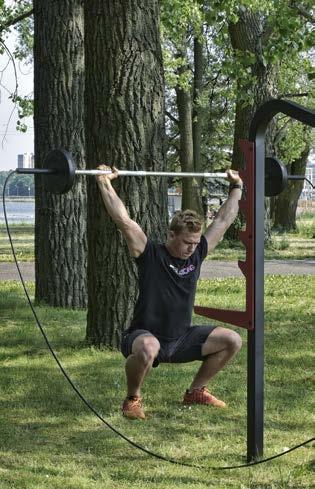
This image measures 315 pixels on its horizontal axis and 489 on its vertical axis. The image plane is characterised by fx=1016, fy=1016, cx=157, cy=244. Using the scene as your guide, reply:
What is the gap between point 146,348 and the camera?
575 centimetres

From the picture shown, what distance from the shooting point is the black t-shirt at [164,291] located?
5.81 meters

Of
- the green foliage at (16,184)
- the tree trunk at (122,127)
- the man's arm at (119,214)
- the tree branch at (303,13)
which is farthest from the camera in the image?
the tree branch at (303,13)

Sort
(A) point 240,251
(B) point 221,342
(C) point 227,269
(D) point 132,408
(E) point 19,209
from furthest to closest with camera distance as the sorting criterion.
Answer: (A) point 240,251 → (C) point 227,269 → (E) point 19,209 → (D) point 132,408 → (B) point 221,342

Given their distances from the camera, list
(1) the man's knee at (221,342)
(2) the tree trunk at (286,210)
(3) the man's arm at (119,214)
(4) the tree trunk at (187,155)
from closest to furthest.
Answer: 1. (3) the man's arm at (119,214)
2. (1) the man's knee at (221,342)
3. (4) the tree trunk at (187,155)
4. (2) the tree trunk at (286,210)

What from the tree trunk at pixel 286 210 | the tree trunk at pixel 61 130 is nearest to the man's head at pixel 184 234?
the tree trunk at pixel 61 130

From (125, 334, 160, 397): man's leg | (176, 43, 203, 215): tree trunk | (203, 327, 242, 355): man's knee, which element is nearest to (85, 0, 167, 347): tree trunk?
(203, 327, 242, 355): man's knee

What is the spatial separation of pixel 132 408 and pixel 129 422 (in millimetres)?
212

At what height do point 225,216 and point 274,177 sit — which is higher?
point 274,177

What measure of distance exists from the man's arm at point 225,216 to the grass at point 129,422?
118 centimetres

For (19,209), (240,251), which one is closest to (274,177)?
(19,209)

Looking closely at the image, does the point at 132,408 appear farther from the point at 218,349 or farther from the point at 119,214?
the point at 119,214

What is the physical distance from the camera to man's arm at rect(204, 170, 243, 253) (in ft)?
19.7

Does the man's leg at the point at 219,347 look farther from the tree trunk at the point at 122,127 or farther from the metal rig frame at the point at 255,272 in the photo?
the tree trunk at the point at 122,127

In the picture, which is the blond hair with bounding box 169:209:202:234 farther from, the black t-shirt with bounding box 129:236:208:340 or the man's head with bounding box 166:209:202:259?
the black t-shirt with bounding box 129:236:208:340
